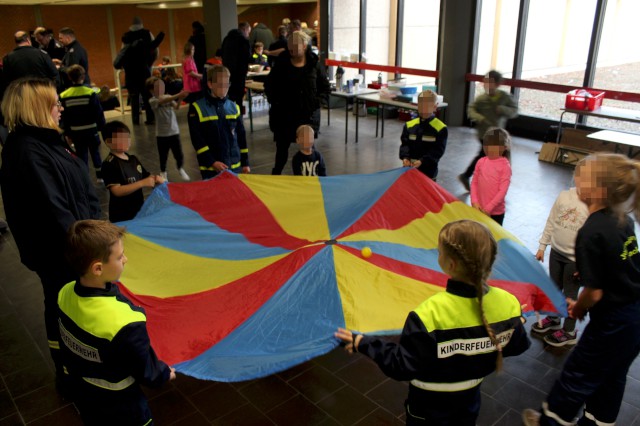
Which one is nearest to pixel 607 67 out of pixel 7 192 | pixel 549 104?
pixel 549 104

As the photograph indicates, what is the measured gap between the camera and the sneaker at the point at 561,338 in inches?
121

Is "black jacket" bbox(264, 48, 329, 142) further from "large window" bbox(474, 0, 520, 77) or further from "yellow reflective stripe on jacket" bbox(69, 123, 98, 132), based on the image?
"large window" bbox(474, 0, 520, 77)

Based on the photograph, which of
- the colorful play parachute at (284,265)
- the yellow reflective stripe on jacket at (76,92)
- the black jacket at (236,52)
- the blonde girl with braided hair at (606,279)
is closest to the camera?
the blonde girl with braided hair at (606,279)

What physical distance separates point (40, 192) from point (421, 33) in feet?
28.3

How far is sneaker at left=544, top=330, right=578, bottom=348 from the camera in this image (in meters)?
3.07

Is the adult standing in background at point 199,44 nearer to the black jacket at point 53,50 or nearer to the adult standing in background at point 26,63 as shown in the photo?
the black jacket at point 53,50

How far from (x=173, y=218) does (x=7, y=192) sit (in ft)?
3.59

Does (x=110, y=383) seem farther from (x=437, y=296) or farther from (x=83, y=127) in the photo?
(x=83, y=127)

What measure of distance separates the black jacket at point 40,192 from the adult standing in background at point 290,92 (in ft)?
10.0

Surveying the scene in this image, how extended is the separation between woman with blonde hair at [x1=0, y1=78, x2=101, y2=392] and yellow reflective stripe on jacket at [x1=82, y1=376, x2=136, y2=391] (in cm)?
72

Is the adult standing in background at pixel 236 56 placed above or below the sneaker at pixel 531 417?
above

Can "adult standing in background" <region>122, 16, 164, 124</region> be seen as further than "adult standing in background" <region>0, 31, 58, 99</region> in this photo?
Yes

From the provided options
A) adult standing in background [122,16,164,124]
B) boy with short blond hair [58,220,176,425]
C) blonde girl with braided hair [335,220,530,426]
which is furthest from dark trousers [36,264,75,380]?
adult standing in background [122,16,164,124]

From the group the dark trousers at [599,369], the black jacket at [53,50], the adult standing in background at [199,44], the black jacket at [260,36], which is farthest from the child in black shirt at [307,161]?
the black jacket at [53,50]
